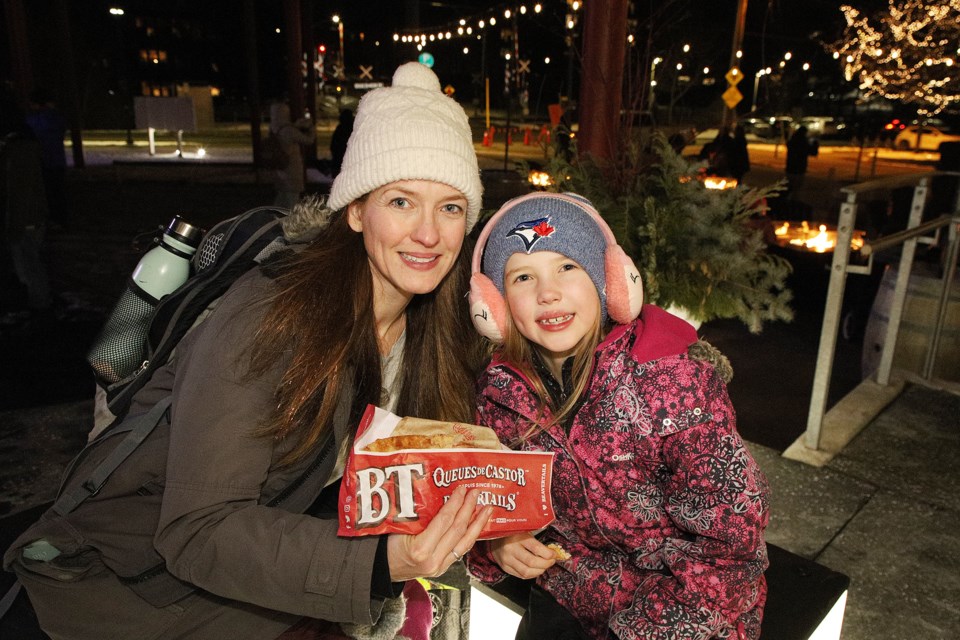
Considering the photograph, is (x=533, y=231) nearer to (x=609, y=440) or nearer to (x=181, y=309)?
(x=609, y=440)

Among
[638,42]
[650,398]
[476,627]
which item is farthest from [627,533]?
[638,42]

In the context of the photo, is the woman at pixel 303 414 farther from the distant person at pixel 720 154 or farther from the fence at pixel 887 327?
the distant person at pixel 720 154

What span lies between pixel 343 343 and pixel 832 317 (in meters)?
3.06

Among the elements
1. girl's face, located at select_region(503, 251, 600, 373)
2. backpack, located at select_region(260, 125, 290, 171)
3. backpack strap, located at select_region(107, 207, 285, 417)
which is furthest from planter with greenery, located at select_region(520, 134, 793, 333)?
backpack, located at select_region(260, 125, 290, 171)

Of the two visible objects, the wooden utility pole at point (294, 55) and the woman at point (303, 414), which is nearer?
the woman at point (303, 414)

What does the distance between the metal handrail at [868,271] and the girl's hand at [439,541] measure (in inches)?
107

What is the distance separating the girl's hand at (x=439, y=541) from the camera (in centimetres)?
163

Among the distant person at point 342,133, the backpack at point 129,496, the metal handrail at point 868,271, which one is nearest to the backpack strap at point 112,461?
the backpack at point 129,496

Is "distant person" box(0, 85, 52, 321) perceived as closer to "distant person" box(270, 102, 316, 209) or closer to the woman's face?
"distant person" box(270, 102, 316, 209)

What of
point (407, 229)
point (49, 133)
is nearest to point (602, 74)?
point (407, 229)

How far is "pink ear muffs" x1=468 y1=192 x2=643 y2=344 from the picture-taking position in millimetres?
Result: 2139

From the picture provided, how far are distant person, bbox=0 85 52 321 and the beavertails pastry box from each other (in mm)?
6893

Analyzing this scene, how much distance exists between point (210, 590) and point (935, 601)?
2787 millimetres

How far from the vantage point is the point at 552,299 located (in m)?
2.12
